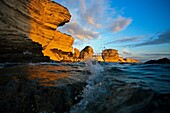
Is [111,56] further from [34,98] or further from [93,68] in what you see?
[34,98]

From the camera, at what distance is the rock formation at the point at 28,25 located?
15180 mm

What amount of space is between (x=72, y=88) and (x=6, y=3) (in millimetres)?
19107

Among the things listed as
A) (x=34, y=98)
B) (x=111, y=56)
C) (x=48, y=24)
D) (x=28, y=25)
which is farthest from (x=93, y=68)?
(x=111, y=56)

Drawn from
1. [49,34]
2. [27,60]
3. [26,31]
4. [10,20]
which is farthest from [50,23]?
[27,60]

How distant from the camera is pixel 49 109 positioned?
2.30 meters

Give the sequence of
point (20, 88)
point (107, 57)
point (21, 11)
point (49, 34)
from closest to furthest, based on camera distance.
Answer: point (20, 88) → point (21, 11) → point (49, 34) → point (107, 57)

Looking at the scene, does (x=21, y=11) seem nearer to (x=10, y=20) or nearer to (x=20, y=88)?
(x=10, y=20)

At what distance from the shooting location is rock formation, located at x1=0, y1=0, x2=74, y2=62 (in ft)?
49.8

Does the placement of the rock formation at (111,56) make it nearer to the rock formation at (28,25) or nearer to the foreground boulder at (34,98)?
the rock formation at (28,25)

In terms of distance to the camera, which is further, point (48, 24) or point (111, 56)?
point (111, 56)

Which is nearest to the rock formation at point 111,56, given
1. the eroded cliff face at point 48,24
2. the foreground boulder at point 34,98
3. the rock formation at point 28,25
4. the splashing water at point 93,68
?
the eroded cliff face at point 48,24

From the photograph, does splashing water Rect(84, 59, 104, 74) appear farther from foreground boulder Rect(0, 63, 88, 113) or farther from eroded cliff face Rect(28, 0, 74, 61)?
eroded cliff face Rect(28, 0, 74, 61)

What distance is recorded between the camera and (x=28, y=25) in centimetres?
2189

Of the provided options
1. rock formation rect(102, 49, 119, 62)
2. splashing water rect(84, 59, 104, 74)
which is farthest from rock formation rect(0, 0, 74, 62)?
rock formation rect(102, 49, 119, 62)
